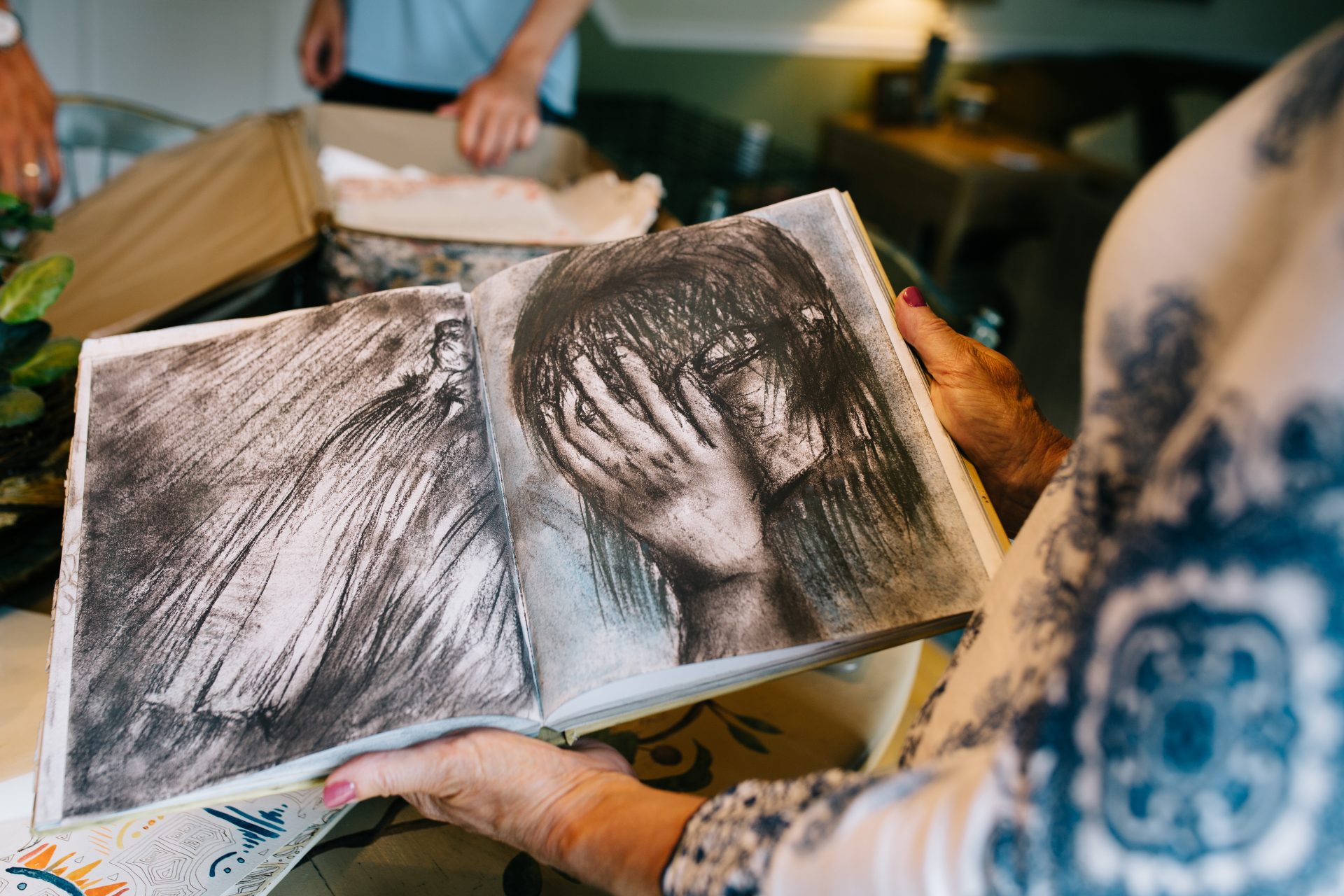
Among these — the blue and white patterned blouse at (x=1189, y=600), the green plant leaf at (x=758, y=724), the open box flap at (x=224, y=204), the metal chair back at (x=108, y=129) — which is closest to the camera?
the blue and white patterned blouse at (x=1189, y=600)

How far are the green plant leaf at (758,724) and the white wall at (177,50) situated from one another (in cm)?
245

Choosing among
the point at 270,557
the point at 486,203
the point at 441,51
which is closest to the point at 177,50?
the point at 441,51

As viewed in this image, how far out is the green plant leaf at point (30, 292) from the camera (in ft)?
1.53

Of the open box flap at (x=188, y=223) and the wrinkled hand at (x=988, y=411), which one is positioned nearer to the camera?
the wrinkled hand at (x=988, y=411)

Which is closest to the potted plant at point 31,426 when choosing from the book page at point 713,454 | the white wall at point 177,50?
the book page at point 713,454

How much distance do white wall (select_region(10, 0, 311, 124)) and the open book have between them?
88.5 inches

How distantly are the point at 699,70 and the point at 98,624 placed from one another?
9.26 feet

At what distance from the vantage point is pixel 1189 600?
23 centimetres

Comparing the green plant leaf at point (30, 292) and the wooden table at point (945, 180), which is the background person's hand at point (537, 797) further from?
the wooden table at point (945, 180)

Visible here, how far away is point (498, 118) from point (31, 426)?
708 millimetres

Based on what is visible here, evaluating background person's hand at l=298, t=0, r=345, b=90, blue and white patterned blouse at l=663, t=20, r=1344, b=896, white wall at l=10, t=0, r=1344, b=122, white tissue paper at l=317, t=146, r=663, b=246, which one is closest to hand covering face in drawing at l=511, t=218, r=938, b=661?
blue and white patterned blouse at l=663, t=20, r=1344, b=896

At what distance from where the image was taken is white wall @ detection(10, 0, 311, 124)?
85.1 inches

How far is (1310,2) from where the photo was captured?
11.9ft

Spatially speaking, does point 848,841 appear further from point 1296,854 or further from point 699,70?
point 699,70
